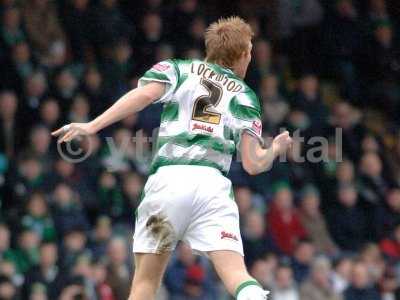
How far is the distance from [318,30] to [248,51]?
31.2 ft

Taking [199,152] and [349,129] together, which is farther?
[349,129]

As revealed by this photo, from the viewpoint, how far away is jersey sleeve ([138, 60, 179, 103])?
7711 mm

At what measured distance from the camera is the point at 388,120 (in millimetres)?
17703

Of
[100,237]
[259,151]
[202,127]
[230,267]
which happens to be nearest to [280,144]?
[259,151]

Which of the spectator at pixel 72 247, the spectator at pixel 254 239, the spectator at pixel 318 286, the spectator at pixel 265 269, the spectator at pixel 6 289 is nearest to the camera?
the spectator at pixel 6 289

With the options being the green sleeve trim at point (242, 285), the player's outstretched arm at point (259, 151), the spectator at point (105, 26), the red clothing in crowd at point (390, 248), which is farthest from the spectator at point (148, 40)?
the green sleeve trim at point (242, 285)

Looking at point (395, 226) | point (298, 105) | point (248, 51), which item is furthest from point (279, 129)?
point (248, 51)

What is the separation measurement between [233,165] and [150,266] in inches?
281

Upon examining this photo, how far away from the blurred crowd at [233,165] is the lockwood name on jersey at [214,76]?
4.83 m

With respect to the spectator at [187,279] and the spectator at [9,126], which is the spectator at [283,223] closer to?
the spectator at [187,279]

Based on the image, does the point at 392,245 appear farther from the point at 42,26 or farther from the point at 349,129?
the point at 42,26

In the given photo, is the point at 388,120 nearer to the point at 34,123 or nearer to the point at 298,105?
the point at 298,105

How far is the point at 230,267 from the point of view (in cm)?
756

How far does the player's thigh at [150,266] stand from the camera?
7.74 meters
